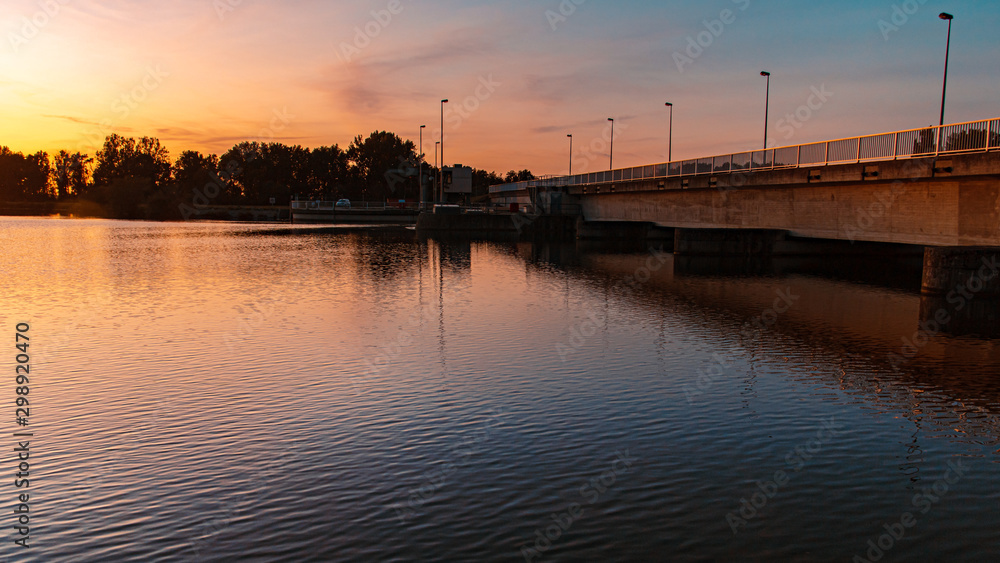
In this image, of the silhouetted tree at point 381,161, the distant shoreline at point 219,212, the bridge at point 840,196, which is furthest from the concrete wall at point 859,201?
the silhouetted tree at point 381,161

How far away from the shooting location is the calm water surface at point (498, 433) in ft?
24.8

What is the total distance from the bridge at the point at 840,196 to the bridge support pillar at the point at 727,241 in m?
0.06

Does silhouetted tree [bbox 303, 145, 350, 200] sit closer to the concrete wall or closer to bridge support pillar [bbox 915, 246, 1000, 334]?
the concrete wall

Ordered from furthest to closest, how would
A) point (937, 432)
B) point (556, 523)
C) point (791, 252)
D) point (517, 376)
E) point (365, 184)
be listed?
point (365, 184), point (791, 252), point (517, 376), point (937, 432), point (556, 523)

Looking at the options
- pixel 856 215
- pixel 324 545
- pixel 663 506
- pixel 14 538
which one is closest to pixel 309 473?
pixel 324 545

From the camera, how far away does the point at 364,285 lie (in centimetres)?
3020

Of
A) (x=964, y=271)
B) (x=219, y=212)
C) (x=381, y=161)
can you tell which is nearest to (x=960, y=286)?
(x=964, y=271)

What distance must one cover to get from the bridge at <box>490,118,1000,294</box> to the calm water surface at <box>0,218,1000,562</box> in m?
6.82

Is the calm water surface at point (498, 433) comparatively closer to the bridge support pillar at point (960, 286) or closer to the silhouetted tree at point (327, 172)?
the bridge support pillar at point (960, 286)

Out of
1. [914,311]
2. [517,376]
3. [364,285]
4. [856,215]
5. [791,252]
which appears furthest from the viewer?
[791,252]

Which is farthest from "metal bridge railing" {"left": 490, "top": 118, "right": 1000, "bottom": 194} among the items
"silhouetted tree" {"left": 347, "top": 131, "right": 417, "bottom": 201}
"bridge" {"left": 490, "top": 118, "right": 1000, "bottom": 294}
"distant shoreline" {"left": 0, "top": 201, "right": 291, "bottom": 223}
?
"silhouetted tree" {"left": 347, "top": 131, "right": 417, "bottom": 201}

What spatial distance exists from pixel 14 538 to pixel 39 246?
172 feet

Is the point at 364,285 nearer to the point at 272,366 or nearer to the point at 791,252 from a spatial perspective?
the point at 272,366

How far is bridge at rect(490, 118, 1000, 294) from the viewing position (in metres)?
26.8
